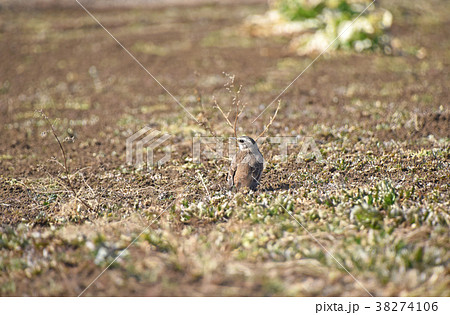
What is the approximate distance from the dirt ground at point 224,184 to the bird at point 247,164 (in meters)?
0.22

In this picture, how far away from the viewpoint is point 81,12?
22250mm

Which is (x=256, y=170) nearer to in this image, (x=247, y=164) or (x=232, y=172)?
(x=247, y=164)

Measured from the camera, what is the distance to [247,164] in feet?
18.5

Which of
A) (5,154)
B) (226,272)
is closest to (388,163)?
(226,272)

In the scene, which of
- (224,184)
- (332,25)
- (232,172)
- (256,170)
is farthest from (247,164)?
(332,25)

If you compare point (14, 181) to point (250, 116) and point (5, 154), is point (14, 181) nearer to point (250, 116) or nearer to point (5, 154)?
point (5, 154)

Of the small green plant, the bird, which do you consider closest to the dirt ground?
the bird

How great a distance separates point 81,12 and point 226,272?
2124cm

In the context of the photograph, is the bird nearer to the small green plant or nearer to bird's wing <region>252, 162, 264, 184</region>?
bird's wing <region>252, 162, 264, 184</region>

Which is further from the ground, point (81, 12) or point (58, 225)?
point (81, 12)

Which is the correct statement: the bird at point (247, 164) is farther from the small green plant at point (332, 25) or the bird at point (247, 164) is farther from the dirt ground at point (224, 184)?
the small green plant at point (332, 25)

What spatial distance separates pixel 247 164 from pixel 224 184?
0.76 metres

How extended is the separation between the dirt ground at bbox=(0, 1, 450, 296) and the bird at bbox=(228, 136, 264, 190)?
0.71 ft

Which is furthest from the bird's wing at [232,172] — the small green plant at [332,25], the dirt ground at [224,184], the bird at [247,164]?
the small green plant at [332,25]
